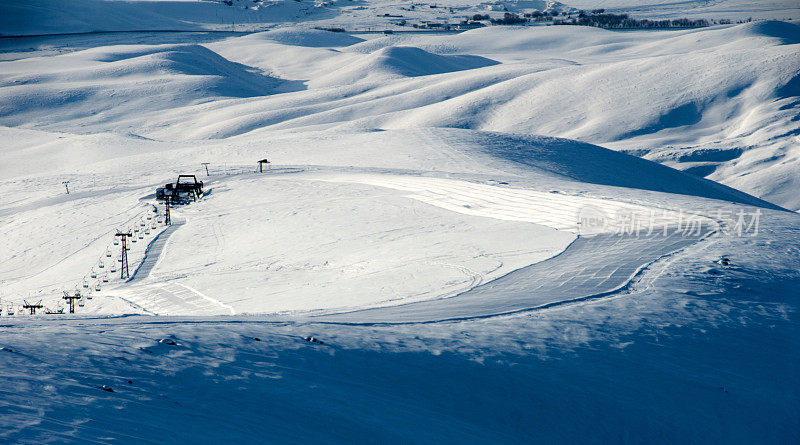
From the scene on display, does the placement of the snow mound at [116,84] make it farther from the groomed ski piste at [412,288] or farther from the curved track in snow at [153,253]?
the curved track in snow at [153,253]

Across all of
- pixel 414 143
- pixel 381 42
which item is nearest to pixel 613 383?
pixel 414 143

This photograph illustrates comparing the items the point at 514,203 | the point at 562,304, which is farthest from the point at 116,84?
the point at 562,304

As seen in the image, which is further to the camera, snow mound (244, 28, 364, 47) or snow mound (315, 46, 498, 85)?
snow mound (244, 28, 364, 47)

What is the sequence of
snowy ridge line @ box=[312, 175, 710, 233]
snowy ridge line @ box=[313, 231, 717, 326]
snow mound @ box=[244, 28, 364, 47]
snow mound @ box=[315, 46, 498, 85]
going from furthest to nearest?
snow mound @ box=[244, 28, 364, 47] → snow mound @ box=[315, 46, 498, 85] → snowy ridge line @ box=[312, 175, 710, 233] → snowy ridge line @ box=[313, 231, 717, 326]

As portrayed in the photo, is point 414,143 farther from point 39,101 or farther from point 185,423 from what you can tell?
point 39,101

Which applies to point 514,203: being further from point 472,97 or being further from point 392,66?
point 392,66

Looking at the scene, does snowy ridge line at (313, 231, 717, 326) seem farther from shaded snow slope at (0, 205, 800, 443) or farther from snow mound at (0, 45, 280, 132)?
snow mound at (0, 45, 280, 132)

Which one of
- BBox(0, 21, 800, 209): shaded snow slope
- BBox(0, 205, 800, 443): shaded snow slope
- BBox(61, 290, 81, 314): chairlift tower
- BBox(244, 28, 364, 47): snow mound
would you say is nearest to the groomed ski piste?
BBox(0, 205, 800, 443): shaded snow slope
